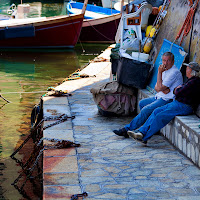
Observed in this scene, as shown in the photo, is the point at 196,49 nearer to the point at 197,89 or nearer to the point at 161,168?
the point at 197,89

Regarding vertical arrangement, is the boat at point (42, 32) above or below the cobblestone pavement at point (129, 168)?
below

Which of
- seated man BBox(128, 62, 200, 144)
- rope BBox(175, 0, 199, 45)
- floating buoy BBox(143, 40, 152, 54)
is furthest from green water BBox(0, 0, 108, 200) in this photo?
rope BBox(175, 0, 199, 45)

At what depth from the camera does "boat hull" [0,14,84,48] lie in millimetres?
20484

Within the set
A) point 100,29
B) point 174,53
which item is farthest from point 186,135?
point 100,29

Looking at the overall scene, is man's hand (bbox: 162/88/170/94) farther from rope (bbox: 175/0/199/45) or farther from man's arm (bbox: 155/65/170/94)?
rope (bbox: 175/0/199/45)

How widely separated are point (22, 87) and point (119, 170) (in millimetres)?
8244

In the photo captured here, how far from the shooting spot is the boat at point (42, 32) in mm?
19809

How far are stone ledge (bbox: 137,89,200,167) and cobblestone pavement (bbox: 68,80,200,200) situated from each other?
10cm

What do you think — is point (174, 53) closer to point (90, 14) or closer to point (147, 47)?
point (147, 47)

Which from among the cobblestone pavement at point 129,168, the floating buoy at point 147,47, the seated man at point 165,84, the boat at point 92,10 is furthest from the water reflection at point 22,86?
the boat at point 92,10

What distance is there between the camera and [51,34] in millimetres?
21000

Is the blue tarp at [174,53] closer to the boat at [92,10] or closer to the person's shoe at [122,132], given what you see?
the person's shoe at [122,132]

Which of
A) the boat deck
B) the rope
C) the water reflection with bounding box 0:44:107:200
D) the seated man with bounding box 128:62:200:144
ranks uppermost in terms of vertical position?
the rope

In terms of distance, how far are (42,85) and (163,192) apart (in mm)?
9285
